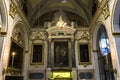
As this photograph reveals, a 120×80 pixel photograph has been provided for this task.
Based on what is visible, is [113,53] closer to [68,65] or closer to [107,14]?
[107,14]

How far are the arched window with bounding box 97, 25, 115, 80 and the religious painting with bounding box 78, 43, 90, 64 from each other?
103 cm

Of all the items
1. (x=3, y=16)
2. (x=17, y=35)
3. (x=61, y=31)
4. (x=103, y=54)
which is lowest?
(x=103, y=54)

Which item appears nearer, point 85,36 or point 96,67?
point 96,67

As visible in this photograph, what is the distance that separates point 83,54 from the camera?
1268cm

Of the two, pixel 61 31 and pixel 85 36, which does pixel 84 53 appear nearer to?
pixel 85 36

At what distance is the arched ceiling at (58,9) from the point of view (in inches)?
515

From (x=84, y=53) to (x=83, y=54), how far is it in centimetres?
12

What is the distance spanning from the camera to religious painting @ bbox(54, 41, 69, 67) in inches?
478

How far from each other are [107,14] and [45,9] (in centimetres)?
708

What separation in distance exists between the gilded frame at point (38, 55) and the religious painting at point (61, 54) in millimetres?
1147

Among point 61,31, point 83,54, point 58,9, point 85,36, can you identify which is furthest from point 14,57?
point 58,9

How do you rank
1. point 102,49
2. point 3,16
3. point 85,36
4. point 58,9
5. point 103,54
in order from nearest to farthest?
point 3,16, point 103,54, point 102,49, point 85,36, point 58,9

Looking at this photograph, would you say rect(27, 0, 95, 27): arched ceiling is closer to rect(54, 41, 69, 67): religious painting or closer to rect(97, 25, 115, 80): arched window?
rect(97, 25, 115, 80): arched window

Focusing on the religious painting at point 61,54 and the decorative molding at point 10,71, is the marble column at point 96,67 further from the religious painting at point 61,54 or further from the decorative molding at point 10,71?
the decorative molding at point 10,71
